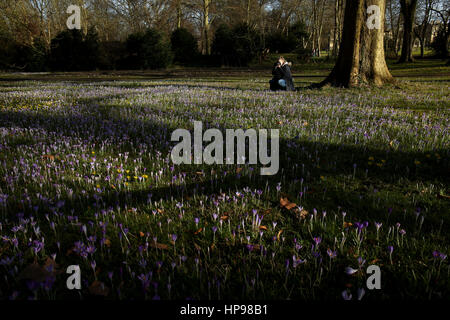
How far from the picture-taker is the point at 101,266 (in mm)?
2100

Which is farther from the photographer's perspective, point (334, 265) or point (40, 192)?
point (40, 192)

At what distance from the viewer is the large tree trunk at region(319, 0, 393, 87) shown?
1252 cm

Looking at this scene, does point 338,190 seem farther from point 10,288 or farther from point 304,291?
point 10,288

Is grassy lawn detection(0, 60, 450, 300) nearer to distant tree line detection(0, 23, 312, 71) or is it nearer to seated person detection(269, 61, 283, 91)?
seated person detection(269, 61, 283, 91)

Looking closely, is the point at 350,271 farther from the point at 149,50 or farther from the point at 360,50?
the point at 149,50

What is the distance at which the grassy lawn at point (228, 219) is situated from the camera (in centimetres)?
191

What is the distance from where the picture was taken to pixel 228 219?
104 inches

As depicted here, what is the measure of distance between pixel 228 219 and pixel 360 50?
13.2 metres

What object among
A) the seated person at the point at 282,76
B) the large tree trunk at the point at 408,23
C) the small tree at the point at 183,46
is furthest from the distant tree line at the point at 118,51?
the seated person at the point at 282,76

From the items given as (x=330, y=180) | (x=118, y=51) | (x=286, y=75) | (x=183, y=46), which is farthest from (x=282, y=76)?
(x=118, y=51)

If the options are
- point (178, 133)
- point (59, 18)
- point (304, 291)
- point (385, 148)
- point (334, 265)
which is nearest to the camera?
point (304, 291)

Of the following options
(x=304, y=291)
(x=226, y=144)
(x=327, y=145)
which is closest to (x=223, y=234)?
(x=304, y=291)

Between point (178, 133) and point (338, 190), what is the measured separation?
11.2 feet

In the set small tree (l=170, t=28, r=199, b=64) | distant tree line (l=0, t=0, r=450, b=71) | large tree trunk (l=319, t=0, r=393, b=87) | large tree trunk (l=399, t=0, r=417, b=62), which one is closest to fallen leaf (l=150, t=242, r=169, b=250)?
large tree trunk (l=319, t=0, r=393, b=87)
